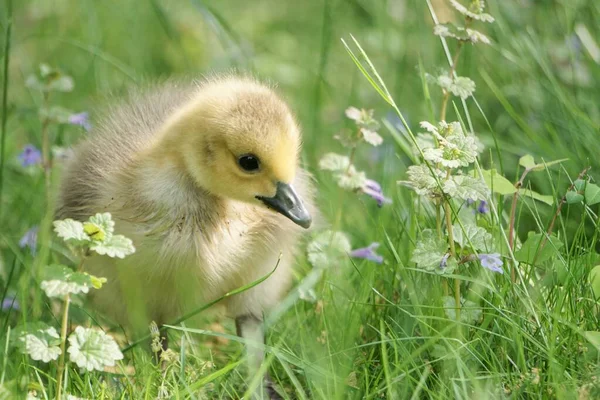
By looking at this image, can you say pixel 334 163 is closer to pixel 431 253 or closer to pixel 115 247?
pixel 431 253

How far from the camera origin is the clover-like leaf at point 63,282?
164 centimetres

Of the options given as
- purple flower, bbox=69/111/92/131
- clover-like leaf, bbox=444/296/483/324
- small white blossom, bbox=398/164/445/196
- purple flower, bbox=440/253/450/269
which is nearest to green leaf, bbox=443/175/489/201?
small white blossom, bbox=398/164/445/196

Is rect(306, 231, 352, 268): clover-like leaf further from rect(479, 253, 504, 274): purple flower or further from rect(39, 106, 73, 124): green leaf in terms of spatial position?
rect(39, 106, 73, 124): green leaf

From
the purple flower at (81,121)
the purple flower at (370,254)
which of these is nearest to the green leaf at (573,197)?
the purple flower at (370,254)

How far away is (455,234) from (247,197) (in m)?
0.47

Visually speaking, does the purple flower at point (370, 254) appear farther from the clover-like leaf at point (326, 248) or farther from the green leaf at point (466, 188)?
the green leaf at point (466, 188)

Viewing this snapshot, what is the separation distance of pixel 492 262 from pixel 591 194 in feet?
0.96

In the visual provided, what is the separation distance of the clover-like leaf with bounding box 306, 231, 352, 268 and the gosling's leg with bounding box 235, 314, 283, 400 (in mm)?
216

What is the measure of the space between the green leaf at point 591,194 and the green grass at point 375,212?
64 mm

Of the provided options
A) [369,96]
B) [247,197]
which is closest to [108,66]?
[369,96]

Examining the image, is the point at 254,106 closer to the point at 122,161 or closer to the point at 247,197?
the point at 247,197

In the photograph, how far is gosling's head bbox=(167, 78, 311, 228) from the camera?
1978 millimetres

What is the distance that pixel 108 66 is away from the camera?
3854mm

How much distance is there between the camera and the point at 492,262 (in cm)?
183
